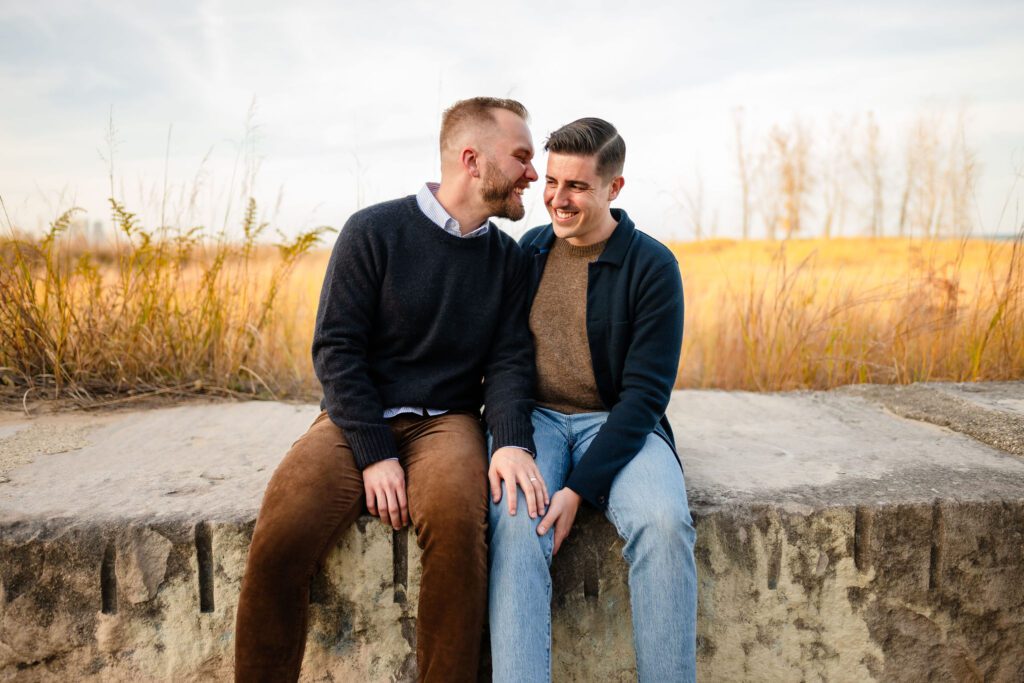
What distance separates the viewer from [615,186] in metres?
2.09

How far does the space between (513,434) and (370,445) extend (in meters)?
0.36

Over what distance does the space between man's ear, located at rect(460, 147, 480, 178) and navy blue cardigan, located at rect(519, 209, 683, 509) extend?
431 mm

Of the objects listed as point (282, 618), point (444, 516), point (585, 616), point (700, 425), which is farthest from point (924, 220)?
point (282, 618)

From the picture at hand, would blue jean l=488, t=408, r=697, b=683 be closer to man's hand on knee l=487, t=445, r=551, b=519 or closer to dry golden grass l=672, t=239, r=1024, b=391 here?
man's hand on knee l=487, t=445, r=551, b=519

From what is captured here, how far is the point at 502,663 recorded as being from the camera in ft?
5.13

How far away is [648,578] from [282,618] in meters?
0.80

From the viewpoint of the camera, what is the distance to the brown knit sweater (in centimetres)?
205

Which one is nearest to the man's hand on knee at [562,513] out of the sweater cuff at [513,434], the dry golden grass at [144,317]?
the sweater cuff at [513,434]

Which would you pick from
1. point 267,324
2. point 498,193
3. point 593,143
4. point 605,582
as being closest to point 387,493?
point 605,582

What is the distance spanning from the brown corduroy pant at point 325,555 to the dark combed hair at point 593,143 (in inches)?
34.7

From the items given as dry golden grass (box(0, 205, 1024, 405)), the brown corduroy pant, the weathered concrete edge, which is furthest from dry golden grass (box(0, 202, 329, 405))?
the weathered concrete edge

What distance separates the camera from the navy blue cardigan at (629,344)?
1.79m

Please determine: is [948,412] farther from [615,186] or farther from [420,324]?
[420,324]

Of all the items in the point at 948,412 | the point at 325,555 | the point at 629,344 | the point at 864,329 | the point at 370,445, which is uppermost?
the point at 629,344
